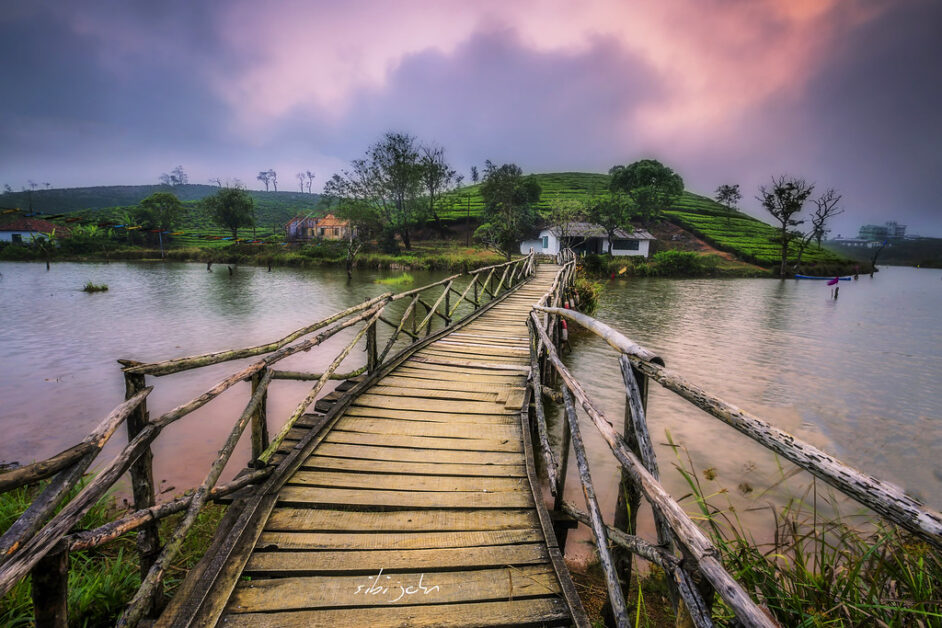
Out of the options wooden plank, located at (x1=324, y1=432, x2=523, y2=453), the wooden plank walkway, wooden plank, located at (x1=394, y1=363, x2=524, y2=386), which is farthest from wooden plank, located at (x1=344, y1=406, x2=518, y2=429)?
wooden plank, located at (x1=394, y1=363, x2=524, y2=386)

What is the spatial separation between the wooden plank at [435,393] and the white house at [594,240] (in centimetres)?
3926

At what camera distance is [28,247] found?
4506 cm

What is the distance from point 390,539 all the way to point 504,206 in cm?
4478

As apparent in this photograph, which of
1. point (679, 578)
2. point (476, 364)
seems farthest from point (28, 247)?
point (679, 578)

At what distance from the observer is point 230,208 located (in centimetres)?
5188

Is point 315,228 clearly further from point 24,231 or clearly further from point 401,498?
point 401,498

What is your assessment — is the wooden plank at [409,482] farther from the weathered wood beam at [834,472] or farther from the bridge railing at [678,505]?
the weathered wood beam at [834,472]

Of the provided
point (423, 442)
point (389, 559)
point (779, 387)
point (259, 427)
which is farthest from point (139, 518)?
point (779, 387)

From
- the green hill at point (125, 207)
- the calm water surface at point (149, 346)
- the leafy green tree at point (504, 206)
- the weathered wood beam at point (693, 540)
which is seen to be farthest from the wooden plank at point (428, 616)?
the green hill at point (125, 207)

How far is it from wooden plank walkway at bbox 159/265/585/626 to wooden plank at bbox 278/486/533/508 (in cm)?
1

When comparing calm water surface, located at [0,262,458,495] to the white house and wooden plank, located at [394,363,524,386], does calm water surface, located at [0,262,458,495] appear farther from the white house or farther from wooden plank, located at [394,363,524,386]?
the white house

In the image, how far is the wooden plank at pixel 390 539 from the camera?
9.00 ft

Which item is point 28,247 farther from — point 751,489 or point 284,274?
point 751,489

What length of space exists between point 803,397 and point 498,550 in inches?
406
